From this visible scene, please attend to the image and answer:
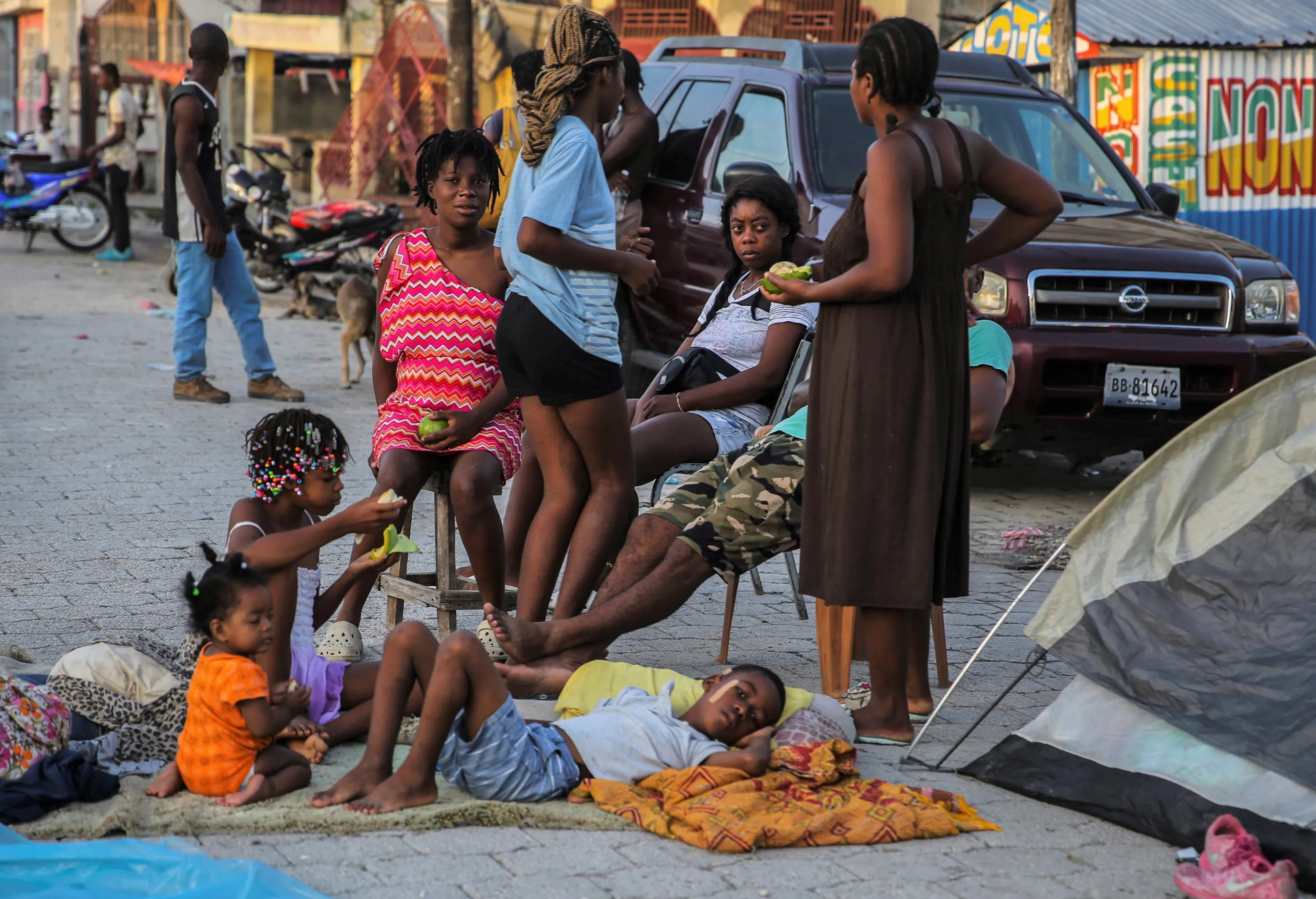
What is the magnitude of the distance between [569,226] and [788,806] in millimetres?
1808

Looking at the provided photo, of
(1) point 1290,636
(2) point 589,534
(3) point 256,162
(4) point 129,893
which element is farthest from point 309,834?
(3) point 256,162

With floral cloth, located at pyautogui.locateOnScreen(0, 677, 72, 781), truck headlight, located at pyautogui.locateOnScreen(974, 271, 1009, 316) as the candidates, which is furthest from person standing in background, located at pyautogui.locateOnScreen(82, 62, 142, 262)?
floral cloth, located at pyautogui.locateOnScreen(0, 677, 72, 781)

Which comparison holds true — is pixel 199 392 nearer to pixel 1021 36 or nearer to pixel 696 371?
pixel 696 371

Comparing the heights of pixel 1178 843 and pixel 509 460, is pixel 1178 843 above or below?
below

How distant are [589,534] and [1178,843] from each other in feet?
6.38

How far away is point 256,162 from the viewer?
25.5 m

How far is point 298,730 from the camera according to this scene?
393 cm

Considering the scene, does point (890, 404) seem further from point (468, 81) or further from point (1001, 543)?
point (468, 81)

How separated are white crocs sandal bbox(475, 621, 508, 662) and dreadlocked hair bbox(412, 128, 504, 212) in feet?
4.70

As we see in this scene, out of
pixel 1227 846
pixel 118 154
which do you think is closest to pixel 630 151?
pixel 1227 846

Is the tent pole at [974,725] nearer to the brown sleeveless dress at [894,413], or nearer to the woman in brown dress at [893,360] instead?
the woman in brown dress at [893,360]

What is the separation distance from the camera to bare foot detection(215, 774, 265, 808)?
357 cm


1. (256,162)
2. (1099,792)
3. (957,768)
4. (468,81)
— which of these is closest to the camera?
(1099,792)

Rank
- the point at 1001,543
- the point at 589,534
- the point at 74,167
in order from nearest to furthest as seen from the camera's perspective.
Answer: the point at 589,534 → the point at 1001,543 → the point at 74,167
